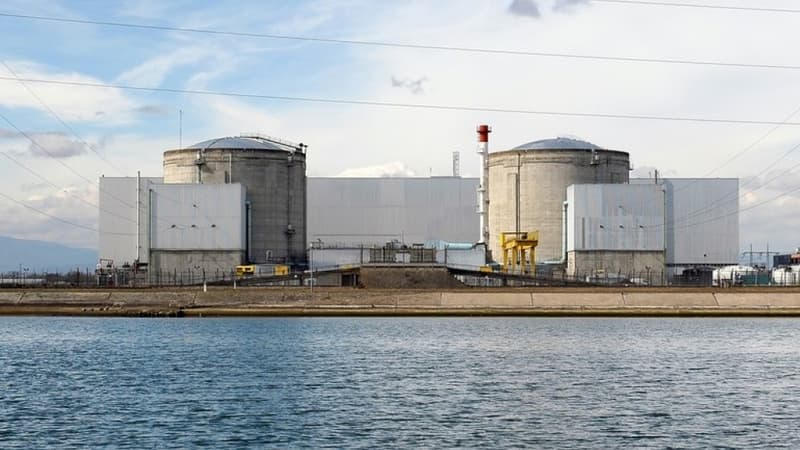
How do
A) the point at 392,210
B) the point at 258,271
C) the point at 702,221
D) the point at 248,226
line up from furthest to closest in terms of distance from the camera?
the point at 392,210 → the point at 702,221 → the point at 248,226 → the point at 258,271

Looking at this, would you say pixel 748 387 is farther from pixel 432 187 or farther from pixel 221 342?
pixel 432 187

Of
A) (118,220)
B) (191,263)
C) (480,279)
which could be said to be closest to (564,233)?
(480,279)

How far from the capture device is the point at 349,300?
303ft

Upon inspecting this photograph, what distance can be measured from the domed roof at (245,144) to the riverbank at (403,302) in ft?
77.2

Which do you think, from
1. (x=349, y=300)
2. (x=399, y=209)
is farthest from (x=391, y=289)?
(x=399, y=209)

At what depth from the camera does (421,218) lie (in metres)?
127

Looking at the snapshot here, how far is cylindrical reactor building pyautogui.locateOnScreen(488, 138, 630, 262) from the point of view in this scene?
116 meters

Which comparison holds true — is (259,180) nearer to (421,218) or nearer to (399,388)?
(421,218)

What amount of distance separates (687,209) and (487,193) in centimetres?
1813

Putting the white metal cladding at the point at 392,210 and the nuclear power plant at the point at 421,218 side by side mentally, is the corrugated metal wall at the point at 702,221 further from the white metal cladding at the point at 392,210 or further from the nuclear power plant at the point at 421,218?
the white metal cladding at the point at 392,210

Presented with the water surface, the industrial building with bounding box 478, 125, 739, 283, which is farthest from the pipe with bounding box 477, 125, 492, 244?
the water surface

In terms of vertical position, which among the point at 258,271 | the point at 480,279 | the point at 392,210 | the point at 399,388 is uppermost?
the point at 392,210

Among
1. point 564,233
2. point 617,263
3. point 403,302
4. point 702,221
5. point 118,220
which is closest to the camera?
point 403,302

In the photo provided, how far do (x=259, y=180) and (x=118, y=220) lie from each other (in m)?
13.5
